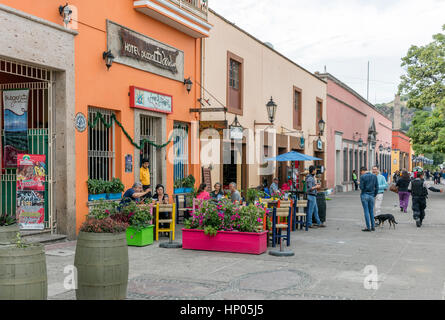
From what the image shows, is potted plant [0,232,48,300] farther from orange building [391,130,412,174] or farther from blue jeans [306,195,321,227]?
orange building [391,130,412,174]

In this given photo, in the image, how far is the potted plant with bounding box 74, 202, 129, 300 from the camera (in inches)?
220

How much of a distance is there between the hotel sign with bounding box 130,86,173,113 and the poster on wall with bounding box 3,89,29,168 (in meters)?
2.74

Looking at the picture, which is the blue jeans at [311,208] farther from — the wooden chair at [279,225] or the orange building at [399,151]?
the orange building at [399,151]

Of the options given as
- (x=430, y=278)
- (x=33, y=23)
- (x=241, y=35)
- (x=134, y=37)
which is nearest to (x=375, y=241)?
(x=430, y=278)

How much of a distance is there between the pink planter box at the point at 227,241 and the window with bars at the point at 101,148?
335 cm

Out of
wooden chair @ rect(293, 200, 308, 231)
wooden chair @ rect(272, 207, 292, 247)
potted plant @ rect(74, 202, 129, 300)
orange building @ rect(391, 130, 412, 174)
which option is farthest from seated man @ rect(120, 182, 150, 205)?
orange building @ rect(391, 130, 412, 174)

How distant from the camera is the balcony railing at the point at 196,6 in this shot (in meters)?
14.4

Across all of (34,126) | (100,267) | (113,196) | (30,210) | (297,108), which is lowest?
(100,267)

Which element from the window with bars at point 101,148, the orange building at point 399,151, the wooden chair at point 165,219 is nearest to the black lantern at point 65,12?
the window with bars at point 101,148

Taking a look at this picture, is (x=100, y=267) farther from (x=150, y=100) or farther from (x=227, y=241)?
(x=150, y=100)

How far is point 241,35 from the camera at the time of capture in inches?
747

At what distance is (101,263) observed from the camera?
18.3ft

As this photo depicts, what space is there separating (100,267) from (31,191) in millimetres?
→ 5826

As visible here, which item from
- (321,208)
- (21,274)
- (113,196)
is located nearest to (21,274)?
(21,274)
